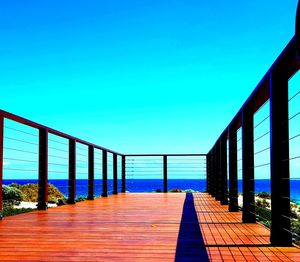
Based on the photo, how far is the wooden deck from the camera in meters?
2.47

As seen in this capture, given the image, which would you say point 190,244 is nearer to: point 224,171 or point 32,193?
point 224,171

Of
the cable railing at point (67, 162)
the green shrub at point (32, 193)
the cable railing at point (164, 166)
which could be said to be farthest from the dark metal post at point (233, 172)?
the green shrub at point (32, 193)

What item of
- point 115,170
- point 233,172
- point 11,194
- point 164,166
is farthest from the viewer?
point 11,194

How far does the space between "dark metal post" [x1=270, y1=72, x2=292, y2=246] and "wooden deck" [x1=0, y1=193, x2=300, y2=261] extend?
Result: 0.40 feet

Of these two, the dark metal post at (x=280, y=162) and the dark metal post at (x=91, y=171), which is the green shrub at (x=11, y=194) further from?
the dark metal post at (x=280, y=162)

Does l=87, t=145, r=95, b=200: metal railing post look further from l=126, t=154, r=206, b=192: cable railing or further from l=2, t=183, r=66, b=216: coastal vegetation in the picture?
l=126, t=154, r=206, b=192: cable railing

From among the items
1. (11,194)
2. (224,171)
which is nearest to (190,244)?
(224,171)

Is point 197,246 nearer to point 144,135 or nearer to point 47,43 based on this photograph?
point 47,43

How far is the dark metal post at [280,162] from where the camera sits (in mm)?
2769

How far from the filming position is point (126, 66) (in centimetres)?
1861

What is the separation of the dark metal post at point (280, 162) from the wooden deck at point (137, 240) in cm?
12

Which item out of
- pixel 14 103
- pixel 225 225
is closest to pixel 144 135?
pixel 14 103

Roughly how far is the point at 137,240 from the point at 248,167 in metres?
1.33

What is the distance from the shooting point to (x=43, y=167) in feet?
17.9
